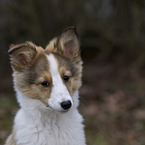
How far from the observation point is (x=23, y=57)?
4.34 meters

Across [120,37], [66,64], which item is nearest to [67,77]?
[66,64]

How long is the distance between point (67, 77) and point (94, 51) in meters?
9.22

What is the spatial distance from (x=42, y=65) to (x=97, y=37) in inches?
345

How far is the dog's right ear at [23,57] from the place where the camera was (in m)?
4.22

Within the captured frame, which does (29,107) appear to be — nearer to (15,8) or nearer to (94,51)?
(15,8)

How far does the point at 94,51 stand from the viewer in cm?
1331

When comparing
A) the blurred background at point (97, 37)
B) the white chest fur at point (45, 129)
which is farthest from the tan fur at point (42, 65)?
the blurred background at point (97, 37)

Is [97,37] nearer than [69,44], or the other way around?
[69,44]

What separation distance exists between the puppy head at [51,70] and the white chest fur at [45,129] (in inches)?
13.0

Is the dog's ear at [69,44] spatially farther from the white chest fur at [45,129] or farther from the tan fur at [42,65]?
the white chest fur at [45,129]

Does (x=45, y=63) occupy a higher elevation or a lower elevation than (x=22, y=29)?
lower

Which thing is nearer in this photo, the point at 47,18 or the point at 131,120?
the point at 131,120

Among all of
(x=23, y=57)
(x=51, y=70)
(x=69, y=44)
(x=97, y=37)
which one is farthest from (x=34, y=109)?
(x=97, y=37)

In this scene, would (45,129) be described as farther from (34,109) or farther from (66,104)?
(66,104)
